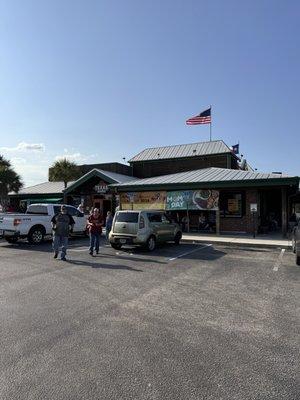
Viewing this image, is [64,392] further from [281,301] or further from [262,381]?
[281,301]

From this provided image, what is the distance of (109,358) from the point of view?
499cm

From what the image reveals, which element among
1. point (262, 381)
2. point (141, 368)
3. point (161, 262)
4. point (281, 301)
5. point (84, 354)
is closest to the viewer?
point (262, 381)

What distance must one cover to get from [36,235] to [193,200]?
986 centimetres

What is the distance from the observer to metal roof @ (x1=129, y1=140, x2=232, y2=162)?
38250mm

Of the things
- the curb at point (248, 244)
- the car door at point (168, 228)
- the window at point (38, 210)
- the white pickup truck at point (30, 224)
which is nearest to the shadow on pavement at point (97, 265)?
the car door at point (168, 228)

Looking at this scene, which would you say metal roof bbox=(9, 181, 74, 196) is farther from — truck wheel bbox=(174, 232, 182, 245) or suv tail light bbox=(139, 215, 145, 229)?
suv tail light bbox=(139, 215, 145, 229)

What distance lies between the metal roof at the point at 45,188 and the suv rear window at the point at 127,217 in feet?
72.8

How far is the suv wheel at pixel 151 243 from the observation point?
16.2m

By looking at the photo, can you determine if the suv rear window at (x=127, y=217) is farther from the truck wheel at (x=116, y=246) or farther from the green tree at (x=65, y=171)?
the green tree at (x=65, y=171)

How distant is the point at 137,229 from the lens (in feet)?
52.5

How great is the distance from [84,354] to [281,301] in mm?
4531

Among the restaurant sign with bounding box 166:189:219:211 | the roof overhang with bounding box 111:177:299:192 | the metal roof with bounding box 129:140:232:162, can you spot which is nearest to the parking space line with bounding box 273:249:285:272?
the roof overhang with bounding box 111:177:299:192

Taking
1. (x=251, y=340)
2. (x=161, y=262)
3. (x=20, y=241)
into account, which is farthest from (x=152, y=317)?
(x=20, y=241)

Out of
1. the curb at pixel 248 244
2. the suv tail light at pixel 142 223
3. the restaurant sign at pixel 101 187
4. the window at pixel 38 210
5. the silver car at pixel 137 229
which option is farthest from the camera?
the restaurant sign at pixel 101 187
